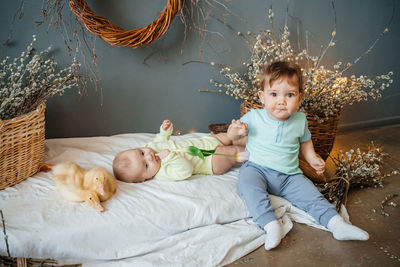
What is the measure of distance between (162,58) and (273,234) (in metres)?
1.37

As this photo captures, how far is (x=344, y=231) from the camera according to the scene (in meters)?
1.58

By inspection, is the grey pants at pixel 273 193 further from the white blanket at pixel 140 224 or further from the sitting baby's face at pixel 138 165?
the sitting baby's face at pixel 138 165

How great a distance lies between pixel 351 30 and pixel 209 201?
2.12 meters

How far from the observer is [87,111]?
2.27m

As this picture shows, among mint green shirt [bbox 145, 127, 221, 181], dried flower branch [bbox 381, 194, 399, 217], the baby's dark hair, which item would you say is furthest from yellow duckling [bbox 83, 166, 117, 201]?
dried flower branch [bbox 381, 194, 399, 217]

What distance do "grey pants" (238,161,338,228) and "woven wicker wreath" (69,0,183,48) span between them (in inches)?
37.0

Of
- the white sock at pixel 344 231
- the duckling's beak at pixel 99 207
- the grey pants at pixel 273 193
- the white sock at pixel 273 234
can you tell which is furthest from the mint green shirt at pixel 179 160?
the white sock at pixel 344 231

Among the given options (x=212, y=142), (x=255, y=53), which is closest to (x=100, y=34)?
(x=212, y=142)

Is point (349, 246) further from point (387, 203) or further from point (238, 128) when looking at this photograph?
point (238, 128)

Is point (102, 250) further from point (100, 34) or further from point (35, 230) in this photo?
point (100, 34)

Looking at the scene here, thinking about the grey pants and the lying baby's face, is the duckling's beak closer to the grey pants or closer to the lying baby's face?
the lying baby's face

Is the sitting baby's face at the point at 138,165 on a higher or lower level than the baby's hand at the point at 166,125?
lower

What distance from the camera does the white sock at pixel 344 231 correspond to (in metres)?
1.54

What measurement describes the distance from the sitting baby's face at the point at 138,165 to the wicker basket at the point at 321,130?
806 millimetres
